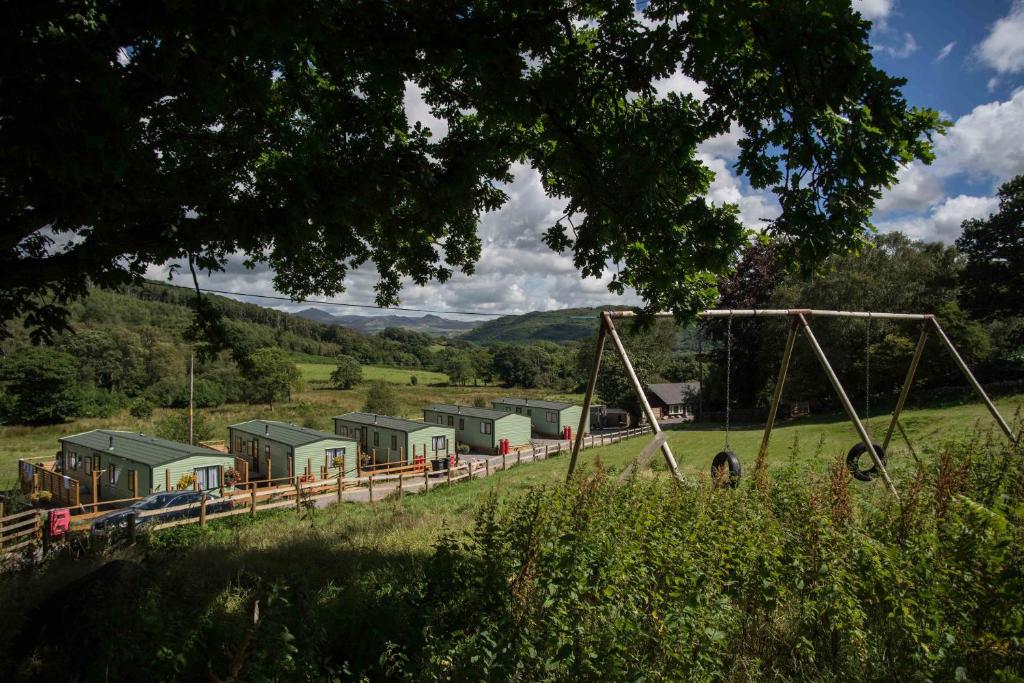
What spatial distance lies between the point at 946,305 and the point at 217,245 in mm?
35883

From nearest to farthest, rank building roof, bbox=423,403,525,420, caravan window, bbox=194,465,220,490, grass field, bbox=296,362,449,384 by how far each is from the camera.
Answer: caravan window, bbox=194,465,220,490 → building roof, bbox=423,403,525,420 → grass field, bbox=296,362,449,384

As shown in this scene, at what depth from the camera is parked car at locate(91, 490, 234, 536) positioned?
15805 millimetres

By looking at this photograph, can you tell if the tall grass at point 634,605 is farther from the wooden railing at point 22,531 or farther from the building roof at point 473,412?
the building roof at point 473,412

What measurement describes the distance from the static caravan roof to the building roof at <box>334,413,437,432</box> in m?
4.53

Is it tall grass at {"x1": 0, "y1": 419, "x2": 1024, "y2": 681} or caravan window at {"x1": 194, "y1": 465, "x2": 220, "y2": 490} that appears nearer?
tall grass at {"x1": 0, "y1": 419, "x2": 1024, "y2": 681}

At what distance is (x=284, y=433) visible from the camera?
29.5 metres

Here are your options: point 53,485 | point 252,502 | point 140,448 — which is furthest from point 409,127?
point 53,485

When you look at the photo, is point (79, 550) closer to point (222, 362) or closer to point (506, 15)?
point (506, 15)

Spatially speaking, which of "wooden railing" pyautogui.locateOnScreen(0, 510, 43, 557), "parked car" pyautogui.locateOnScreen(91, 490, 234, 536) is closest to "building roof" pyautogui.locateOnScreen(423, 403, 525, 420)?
"parked car" pyautogui.locateOnScreen(91, 490, 234, 536)

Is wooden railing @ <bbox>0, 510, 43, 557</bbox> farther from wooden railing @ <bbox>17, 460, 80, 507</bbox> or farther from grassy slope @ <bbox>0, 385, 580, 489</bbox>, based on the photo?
grassy slope @ <bbox>0, 385, 580, 489</bbox>

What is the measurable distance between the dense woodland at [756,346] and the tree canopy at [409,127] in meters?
0.93

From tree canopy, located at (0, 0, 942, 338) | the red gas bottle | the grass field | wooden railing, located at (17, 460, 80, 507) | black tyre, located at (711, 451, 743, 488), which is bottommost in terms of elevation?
wooden railing, located at (17, 460, 80, 507)

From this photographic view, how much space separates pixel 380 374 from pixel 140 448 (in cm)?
6796

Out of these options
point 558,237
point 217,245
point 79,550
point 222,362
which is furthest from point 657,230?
point 222,362
